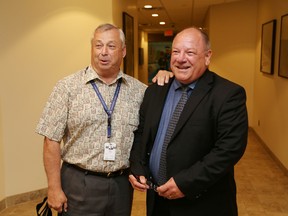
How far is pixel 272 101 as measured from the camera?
5133mm

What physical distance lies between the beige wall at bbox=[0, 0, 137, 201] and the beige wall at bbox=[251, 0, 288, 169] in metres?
2.73

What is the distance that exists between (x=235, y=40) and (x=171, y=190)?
5.92m

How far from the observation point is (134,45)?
5387 mm

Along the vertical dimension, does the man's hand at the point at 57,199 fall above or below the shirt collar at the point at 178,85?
below

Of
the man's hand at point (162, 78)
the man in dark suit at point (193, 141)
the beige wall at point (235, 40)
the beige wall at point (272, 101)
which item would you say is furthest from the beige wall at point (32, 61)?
the beige wall at point (235, 40)

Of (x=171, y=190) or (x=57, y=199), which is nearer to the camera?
(x=171, y=190)

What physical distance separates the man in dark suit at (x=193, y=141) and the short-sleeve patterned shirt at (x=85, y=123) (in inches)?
5.4

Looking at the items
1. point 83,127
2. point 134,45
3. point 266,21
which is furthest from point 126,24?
point 83,127

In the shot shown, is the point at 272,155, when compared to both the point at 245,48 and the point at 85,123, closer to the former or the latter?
the point at 245,48

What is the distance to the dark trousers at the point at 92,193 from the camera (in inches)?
70.2

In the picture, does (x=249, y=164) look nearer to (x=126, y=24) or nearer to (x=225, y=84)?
(x=126, y=24)

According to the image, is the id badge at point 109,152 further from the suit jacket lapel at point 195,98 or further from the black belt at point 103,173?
the suit jacket lapel at point 195,98

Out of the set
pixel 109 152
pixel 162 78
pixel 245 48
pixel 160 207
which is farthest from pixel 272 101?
pixel 109 152

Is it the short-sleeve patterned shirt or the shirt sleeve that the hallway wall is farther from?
the shirt sleeve
